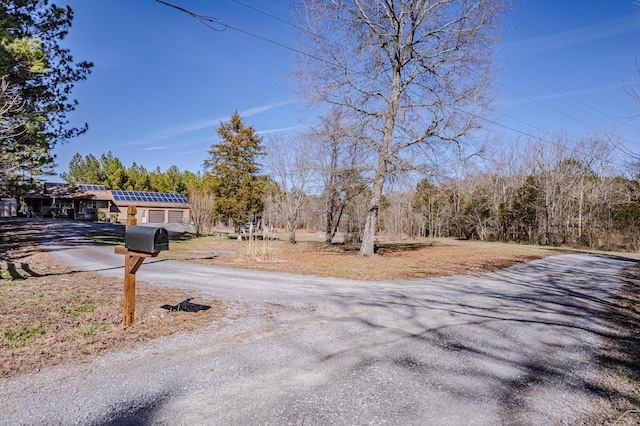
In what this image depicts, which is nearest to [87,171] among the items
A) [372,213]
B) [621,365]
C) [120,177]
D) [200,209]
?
[120,177]

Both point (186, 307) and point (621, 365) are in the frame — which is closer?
point (621, 365)

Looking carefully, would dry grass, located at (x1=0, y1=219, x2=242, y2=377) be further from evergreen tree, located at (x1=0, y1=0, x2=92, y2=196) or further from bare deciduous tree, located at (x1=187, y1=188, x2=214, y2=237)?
bare deciduous tree, located at (x1=187, y1=188, x2=214, y2=237)

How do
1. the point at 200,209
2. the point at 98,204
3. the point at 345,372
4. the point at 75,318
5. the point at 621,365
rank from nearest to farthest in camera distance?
the point at 345,372
the point at 621,365
the point at 75,318
the point at 200,209
the point at 98,204

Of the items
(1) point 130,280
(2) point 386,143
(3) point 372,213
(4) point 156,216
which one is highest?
(2) point 386,143

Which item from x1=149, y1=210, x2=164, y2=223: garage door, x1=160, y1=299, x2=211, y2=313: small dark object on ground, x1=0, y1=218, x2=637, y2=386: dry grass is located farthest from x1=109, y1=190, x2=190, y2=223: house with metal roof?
x1=160, y1=299, x2=211, y2=313: small dark object on ground

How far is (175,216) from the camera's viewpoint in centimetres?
4791

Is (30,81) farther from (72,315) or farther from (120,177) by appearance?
(120,177)

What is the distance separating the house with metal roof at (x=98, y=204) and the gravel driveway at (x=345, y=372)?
42057 millimetres

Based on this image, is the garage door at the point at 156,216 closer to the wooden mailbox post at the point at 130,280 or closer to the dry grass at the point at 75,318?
the dry grass at the point at 75,318

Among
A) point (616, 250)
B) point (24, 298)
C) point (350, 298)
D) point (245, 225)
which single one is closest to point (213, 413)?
point (350, 298)

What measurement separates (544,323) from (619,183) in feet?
98.8

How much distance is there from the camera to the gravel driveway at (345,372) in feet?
8.27

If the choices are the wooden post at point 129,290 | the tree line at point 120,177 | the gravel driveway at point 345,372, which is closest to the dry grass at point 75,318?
the wooden post at point 129,290

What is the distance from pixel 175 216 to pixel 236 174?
27.0 metres
